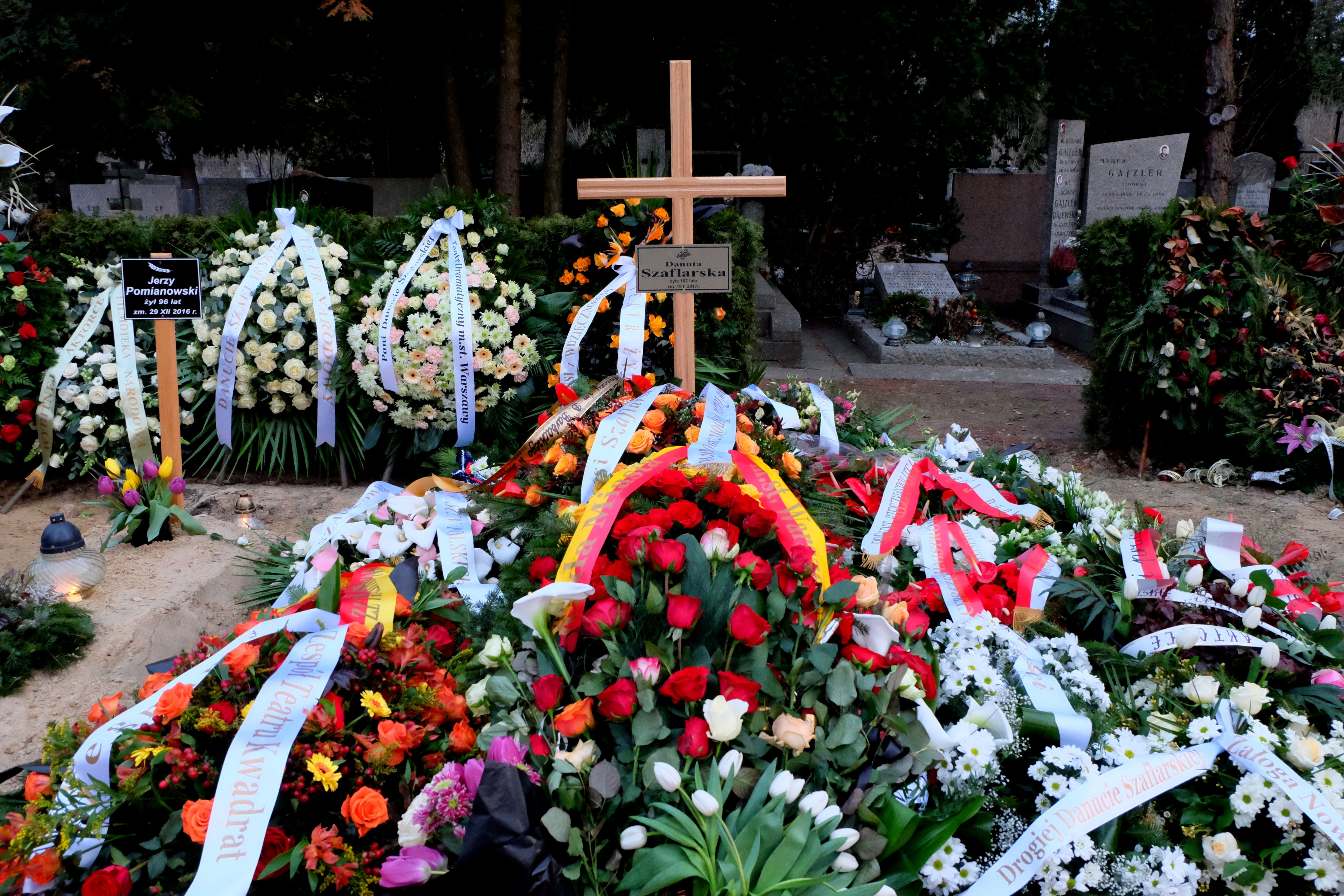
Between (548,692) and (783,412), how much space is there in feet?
6.52

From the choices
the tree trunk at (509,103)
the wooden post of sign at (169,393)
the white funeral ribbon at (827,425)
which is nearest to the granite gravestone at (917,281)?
A: the tree trunk at (509,103)

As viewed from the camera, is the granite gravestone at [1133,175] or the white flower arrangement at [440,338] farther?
the granite gravestone at [1133,175]

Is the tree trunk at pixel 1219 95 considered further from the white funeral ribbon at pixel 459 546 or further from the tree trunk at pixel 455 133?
the white funeral ribbon at pixel 459 546

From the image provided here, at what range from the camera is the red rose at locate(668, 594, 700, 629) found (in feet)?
6.03

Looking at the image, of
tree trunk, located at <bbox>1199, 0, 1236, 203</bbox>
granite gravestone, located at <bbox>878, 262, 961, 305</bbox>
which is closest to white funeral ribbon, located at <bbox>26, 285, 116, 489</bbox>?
granite gravestone, located at <bbox>878, 262, 961, 305</bbox>

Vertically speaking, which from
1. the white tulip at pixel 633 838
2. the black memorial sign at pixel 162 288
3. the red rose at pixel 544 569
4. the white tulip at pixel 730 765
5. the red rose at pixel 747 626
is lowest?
the white tulip at pixel 633 838

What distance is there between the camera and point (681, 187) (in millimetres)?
3779

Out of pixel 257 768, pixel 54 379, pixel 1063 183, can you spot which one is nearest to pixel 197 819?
pixel 257 768

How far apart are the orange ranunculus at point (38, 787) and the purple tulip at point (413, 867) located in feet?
2.25

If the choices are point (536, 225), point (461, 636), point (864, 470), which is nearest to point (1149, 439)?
point (864, 470)

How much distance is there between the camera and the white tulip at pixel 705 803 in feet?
5.12

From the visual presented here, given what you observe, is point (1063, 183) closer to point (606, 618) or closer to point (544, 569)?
point (544, 569)

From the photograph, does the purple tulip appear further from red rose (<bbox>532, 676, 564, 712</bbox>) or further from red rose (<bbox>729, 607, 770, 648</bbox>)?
red rose (<bbox>729, 607, 770, 648</bbox>)

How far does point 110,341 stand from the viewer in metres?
5.11
